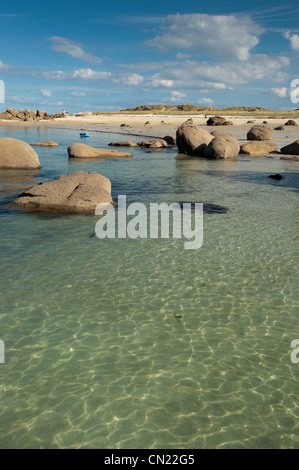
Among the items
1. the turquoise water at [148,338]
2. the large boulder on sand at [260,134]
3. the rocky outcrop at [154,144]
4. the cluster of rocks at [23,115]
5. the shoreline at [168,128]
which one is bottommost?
the turquoise water at [148,338]

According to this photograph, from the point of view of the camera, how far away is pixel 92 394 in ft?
15.9

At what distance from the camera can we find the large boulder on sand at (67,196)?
13070 millimetres

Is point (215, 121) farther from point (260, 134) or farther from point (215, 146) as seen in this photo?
point (215, 146)

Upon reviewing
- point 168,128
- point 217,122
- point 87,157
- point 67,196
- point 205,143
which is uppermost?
point 217,122

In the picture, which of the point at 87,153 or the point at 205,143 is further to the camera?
the point at 205,143

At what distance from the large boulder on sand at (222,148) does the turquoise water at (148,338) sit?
1710 centimetres

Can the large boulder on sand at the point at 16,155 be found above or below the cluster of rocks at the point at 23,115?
below

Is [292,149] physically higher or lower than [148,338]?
higher

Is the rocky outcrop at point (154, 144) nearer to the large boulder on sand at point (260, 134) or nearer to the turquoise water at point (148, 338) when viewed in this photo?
the large boulder on sand at point (260, 134)

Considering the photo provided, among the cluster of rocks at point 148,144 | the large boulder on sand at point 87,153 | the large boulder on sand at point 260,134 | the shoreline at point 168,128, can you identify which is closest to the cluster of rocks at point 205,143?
the shoreline at point 168,128

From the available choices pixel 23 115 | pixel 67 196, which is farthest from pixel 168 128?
pixel 23 115

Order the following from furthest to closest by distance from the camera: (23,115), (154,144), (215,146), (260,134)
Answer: (23,115) < (260,134) < (154,144) < (215,146)

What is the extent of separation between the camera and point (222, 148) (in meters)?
27.5

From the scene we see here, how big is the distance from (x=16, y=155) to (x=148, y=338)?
1845 cm
